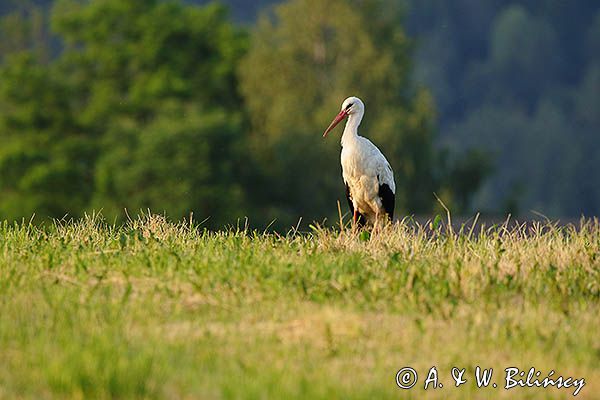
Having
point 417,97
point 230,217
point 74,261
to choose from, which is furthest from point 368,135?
point 74,261

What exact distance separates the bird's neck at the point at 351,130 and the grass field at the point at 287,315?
5.33 m

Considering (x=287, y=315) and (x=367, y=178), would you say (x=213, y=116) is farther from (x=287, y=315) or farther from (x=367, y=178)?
(x=287, y=315)

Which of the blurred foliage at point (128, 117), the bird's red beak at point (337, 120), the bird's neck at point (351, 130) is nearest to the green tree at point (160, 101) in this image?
the blurred foliage at point (128, 117)

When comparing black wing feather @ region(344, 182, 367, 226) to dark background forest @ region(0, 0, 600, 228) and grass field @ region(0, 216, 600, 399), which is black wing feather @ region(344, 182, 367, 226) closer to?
grass field @ region(0, 216, 600, 399)

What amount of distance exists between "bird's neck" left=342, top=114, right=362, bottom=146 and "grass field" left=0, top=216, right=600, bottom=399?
5326mm

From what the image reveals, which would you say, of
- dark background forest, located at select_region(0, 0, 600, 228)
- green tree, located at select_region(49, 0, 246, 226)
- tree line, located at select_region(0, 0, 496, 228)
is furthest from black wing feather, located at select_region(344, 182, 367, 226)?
green tree, located at select_region(49, 0, 246, 226)

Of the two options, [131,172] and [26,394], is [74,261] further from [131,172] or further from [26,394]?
[131,172]

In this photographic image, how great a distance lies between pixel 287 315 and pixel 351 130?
321 inches

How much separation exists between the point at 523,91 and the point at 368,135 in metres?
73.1

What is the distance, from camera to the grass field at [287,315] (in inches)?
242

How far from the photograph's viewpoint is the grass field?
614cm

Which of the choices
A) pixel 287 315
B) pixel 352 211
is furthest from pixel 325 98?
pixel 287 315

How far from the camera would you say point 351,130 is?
15375 mm

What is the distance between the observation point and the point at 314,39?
189 ft
